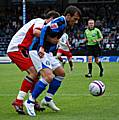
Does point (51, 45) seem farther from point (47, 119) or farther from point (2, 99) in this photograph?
point (2, 99)

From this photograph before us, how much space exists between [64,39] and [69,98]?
9.69m

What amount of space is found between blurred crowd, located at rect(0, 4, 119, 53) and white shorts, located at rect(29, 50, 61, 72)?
2530 centimetres

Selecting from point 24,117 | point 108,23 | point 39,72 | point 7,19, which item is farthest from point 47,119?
Result: point 7,19

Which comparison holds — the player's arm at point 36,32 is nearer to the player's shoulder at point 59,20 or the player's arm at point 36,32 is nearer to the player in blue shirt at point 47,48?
the player in blue shirt at point 47,48

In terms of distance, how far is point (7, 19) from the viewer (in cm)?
4444

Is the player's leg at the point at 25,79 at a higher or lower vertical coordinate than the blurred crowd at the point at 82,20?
higher

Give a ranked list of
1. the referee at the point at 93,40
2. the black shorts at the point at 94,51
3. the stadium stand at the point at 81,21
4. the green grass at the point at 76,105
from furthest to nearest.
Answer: the stadium stand at the point at 81,21 < the black shorts at the point at 94,51 < the referee at the point at 93,40 < the green grass at the point at 76,105

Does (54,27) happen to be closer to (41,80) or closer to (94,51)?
(41,80)

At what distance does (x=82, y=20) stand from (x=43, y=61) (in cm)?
3281

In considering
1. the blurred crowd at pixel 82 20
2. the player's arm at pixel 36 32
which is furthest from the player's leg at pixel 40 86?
the blurred crowd at pixel 82 20

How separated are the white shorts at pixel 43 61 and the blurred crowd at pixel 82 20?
996 inches

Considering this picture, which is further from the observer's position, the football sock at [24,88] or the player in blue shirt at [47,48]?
the football sock at [24,88]

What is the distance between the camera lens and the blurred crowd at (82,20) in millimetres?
36253

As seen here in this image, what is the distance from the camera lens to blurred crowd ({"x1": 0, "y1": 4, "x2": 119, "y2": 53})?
36.3 metres
